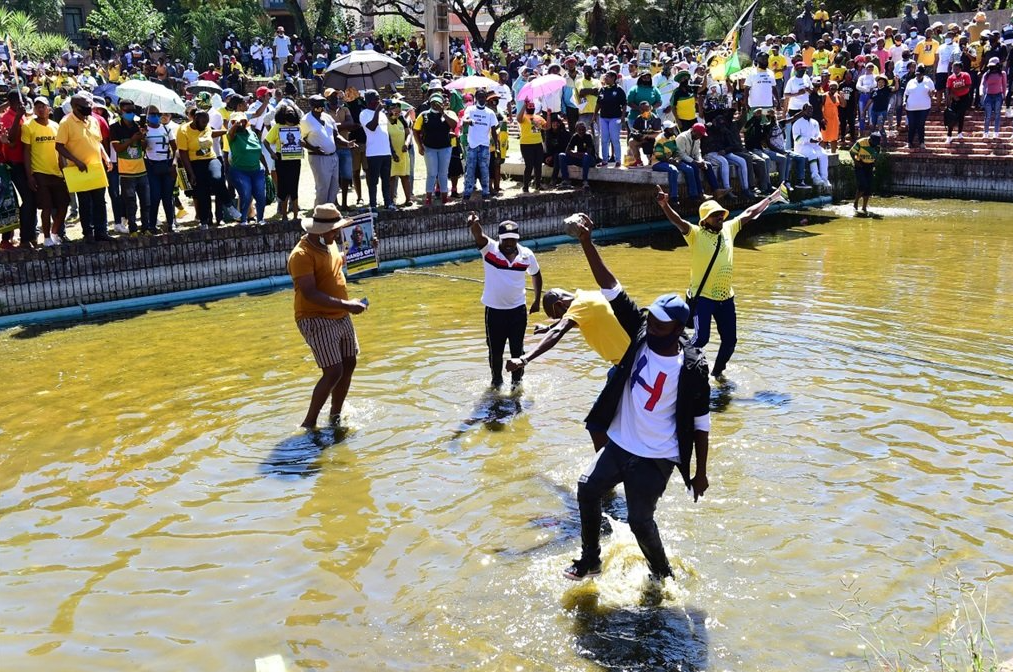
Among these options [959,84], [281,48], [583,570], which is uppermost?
[281,48]

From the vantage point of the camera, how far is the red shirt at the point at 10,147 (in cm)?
1188

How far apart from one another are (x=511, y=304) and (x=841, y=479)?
2.96 m

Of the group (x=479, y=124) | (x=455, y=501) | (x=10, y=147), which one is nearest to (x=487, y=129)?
(x=479, y=124)

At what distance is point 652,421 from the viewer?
538cm

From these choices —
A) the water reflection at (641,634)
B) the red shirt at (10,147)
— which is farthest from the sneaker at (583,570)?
the red shirt at (10,147)

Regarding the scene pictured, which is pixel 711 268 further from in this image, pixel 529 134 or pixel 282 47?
pixel 282 47

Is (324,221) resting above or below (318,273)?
above

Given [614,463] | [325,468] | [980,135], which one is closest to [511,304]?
[325,468]

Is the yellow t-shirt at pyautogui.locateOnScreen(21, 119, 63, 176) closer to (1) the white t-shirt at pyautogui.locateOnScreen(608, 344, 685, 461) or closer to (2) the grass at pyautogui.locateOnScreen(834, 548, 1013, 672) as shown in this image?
(1) the white t-shirt at pyautogui.locateOnScreen(608, 344, 685, 461)

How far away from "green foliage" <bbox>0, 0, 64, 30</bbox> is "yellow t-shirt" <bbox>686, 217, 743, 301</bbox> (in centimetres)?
4499

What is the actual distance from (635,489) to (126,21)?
1481 inches

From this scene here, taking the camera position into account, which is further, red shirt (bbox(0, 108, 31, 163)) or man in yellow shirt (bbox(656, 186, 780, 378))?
red shirt (bbox(0, 108, 31, 163))

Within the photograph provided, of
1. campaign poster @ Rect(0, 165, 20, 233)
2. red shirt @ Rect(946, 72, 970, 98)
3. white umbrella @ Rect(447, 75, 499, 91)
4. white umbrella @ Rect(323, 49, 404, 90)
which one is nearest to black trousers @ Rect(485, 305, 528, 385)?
campaign poster @ Rect(0, 165, 20, 233)

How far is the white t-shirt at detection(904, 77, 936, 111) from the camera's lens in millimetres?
20391
